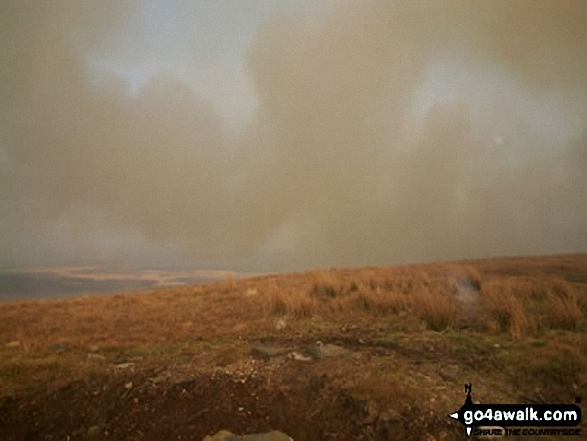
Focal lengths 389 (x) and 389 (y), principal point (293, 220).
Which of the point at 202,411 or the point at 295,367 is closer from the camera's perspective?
the point at 202,411

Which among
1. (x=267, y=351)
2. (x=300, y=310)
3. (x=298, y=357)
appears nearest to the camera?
(x=298, y=357)

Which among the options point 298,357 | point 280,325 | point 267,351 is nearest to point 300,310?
point 280,325

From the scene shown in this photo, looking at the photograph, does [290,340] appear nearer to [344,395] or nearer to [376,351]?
[376,351]

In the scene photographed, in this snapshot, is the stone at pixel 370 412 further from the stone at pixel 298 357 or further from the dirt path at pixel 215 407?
the stone at pixel 298 357

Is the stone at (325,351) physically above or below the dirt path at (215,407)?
above

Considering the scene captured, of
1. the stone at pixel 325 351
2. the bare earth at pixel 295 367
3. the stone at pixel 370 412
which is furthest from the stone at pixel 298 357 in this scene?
the stone at pixel 370 412

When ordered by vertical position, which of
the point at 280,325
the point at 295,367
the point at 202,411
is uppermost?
the point at 280,325

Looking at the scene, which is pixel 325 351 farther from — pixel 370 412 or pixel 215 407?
pixel 215 407

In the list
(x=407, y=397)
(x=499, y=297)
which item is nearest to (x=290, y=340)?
(x=407, y=397)

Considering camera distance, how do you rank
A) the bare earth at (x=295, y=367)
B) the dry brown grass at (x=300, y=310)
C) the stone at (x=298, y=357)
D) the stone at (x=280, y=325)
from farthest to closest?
the stone at (x=280, y=325)
the dry brown grass at (x=300, y=310)
the stone at (x=298, y=357)
the bare earth at (x=295, y=367)

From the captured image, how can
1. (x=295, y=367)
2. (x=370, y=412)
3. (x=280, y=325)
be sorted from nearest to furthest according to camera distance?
(x=370, y=412) < (x=295, y=367) < (x=280, y=325)

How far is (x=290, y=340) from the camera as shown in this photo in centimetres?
779

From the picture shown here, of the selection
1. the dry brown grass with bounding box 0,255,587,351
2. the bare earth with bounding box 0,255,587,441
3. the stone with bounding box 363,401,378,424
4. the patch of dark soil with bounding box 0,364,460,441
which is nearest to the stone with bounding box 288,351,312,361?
the bare earth with bounding box 0,255,587,441

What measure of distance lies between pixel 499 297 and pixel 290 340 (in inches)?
236
